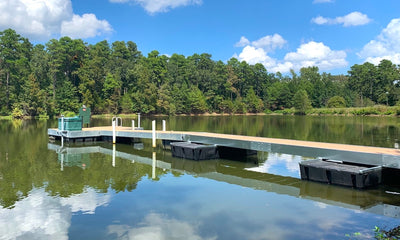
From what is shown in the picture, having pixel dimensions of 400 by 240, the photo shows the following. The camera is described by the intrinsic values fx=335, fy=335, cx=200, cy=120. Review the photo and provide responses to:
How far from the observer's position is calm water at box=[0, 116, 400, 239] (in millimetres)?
6070

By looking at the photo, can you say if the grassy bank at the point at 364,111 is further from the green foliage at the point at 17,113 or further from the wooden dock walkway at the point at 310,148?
the green foliage at the point at 17,113

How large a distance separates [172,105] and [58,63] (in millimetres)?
23273

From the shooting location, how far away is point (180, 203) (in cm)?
772

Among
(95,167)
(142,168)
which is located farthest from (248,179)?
(95,167)

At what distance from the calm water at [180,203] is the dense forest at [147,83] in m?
50.0

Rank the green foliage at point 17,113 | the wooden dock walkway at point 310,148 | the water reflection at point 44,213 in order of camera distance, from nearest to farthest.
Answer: the water reflection at point 44,213 < the wooden dock walkway at point 310,148 < the green foliage at point 17,113

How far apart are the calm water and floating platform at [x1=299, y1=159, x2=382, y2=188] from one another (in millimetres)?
266

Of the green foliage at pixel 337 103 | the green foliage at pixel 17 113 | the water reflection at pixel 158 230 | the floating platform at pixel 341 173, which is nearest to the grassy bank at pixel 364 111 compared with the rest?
the green foliage at pixel 337 103

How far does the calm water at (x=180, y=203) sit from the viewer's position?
6070mm

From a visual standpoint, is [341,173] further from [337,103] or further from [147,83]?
[337,103]

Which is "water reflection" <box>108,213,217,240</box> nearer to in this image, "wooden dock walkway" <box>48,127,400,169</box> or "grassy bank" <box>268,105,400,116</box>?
"wooden dock walkway" <box>48,127,400,169</box>

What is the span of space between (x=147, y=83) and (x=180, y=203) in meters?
61.5

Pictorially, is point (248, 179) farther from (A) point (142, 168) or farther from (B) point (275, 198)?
(A) point (142, 168)

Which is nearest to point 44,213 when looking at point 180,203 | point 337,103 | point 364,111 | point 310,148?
point 180,203
